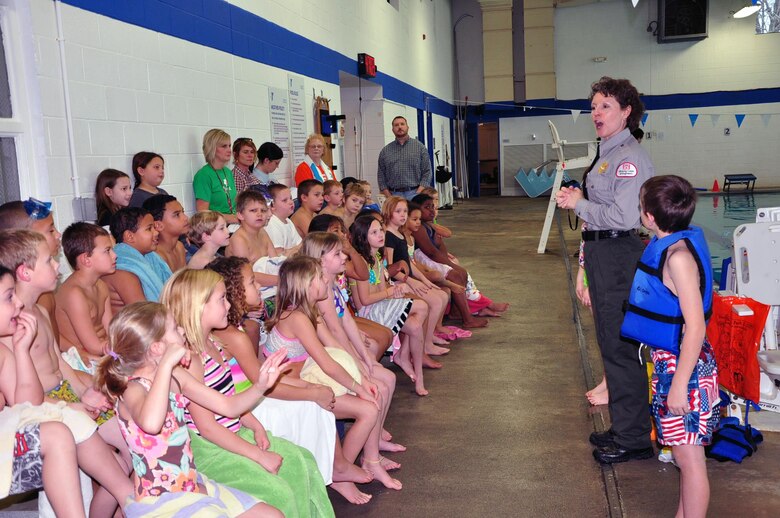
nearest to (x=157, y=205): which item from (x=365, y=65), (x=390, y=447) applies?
(x=390, y=447)

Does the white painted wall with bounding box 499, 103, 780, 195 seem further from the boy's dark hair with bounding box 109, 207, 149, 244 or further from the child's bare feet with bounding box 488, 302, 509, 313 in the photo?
the boy's dark hair with bounding box 109, 207, 149, 244

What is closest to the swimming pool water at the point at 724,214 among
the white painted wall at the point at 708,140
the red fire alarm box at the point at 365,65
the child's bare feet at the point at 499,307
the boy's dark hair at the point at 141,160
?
the white painted wall at the point at 708,140

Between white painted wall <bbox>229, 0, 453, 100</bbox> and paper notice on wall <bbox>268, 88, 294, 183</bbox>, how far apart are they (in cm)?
71

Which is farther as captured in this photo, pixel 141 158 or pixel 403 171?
pixel 403 171

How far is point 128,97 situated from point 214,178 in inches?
36.8

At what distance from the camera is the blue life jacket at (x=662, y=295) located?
2479 millimetres

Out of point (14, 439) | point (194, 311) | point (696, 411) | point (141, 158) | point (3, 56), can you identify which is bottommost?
point (696, 411)

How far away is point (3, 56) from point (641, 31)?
18.6 meters

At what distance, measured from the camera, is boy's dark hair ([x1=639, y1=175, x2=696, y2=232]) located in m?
2.52

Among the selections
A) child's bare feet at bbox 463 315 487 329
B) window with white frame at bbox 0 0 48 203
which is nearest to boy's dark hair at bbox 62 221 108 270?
window with white frame at bbox 0 0 48 203

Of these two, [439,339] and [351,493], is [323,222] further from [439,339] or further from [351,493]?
[351,493]

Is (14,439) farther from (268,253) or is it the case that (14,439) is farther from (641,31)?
(641,31)

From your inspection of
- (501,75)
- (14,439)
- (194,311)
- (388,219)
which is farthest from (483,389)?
A: (501,75)

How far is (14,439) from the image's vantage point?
1.97 m
